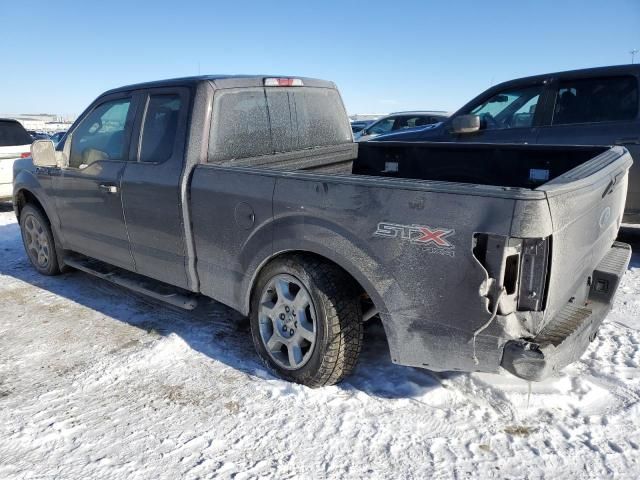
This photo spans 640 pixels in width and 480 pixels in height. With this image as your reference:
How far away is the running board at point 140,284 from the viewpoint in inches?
150

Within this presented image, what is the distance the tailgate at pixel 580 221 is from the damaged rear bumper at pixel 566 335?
10 centimetres

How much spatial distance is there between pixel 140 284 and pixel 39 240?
185 cm

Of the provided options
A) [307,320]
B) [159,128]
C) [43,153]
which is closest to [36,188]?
[43,153]

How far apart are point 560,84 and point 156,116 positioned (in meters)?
4.43

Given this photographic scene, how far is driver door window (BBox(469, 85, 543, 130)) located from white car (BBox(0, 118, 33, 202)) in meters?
7.15

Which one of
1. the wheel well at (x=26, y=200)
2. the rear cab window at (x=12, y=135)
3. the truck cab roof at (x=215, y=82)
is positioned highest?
the truck cab roof at (x=215, y=82)

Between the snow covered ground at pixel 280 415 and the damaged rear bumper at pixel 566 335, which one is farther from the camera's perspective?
the snow covered ground at pixel 280 415

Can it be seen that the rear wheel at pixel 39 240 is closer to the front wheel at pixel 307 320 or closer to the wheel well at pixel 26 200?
the wheel well at pixel 26 200

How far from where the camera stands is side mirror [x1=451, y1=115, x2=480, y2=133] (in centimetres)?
611

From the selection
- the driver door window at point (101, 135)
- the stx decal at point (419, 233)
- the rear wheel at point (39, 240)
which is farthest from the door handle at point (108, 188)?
the stx decal at point (419, 233)

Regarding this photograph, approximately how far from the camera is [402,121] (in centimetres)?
1349

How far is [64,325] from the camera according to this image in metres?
4.21

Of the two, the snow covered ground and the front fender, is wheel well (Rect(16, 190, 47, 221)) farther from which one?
the snow covered ground

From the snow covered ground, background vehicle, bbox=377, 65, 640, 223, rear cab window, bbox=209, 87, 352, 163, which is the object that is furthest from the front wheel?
background vehicle, bbox=377, 65, 640, 223
